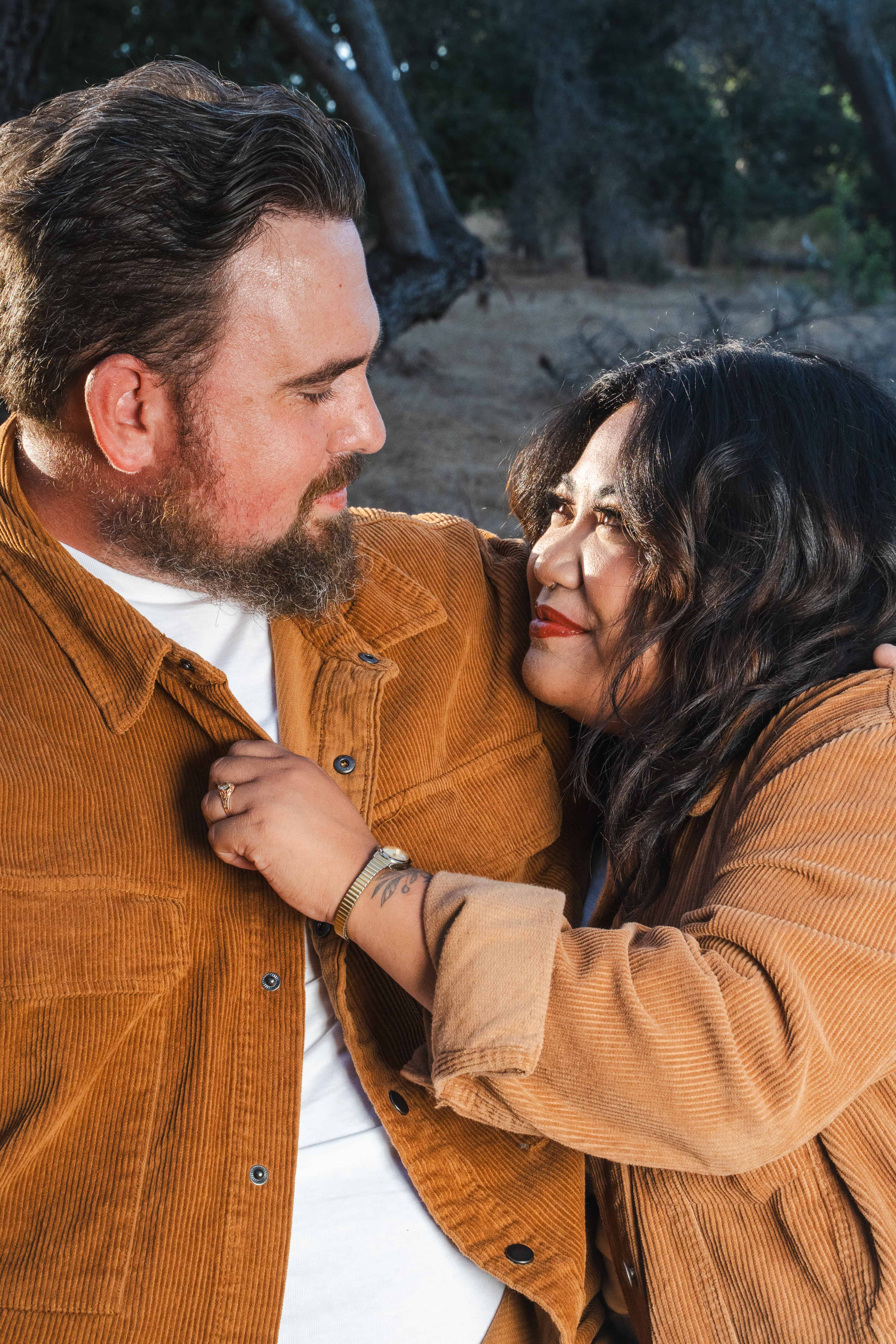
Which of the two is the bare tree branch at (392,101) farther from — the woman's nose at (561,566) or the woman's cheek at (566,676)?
the woman's cheek at (566,676)

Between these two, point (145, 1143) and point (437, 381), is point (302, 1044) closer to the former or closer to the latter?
point (145, 1143)

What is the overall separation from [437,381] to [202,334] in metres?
8.54

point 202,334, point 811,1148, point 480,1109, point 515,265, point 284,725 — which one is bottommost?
point 515,265

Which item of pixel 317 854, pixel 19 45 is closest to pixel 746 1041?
pixel 317 854

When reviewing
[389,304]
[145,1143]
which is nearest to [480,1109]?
[145,1143]

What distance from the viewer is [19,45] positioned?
15.6 ft

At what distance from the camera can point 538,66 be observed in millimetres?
14953

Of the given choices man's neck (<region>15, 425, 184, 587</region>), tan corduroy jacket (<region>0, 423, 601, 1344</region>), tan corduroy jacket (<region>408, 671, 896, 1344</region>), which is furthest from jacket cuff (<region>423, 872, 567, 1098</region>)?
man's neck (<region>15, 425, 184, 587</region>)

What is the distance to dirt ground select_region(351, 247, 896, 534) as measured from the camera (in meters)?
7.03

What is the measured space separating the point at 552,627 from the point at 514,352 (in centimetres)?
998

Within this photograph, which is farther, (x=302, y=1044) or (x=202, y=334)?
(x=202, y=334)

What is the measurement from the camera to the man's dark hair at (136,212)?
2.04 m

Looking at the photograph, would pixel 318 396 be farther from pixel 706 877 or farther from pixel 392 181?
pixel 392 181

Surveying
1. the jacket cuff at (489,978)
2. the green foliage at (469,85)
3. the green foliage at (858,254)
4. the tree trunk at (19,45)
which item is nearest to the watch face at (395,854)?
the jacket cuff at (489,978)
